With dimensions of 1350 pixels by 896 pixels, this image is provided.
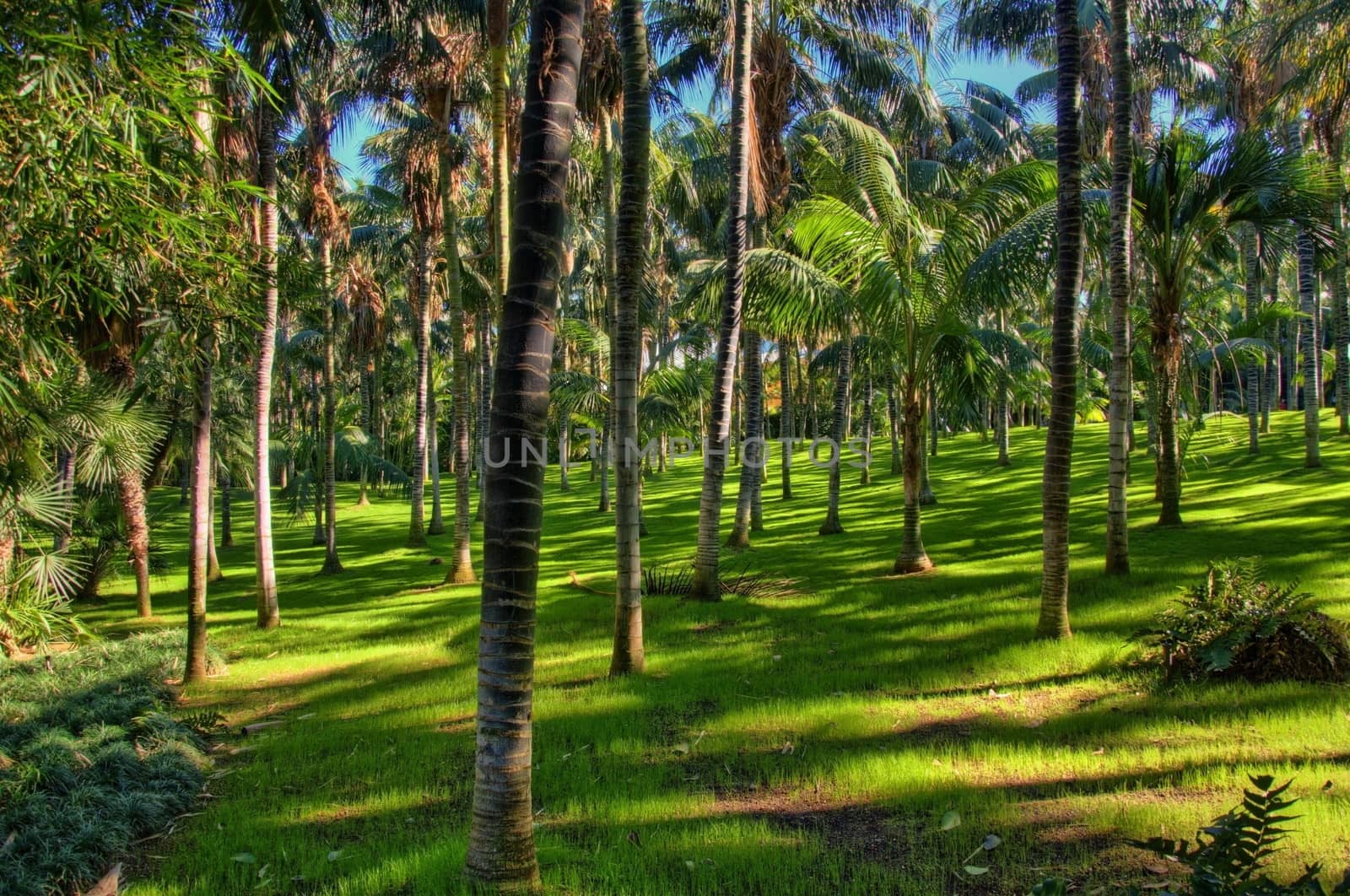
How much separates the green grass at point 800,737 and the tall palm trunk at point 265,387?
2.43 feet

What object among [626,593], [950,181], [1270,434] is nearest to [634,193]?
[626,593]

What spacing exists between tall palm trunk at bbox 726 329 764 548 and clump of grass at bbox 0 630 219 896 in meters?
10.8

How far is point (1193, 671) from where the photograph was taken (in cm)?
731

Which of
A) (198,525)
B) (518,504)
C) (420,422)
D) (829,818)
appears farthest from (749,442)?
(518,504)

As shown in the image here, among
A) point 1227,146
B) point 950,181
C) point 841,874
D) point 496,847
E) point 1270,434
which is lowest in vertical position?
point 841,874

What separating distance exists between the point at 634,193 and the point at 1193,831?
6775 millimetres

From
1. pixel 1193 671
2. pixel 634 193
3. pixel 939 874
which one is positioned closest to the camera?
pixel 939 874

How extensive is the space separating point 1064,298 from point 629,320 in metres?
4.47

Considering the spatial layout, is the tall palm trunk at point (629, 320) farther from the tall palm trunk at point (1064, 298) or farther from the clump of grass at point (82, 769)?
the tall palm trunk at point (1064, 298)

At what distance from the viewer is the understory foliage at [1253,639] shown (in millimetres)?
7043

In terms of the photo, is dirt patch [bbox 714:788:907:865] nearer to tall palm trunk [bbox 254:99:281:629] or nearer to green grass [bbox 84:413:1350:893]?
green grass [bbox 84:413:1350:893]

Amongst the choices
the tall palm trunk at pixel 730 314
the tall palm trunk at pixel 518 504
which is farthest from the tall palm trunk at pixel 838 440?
the tall palm trunk at pixel 518 504

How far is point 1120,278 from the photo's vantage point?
1070 cm

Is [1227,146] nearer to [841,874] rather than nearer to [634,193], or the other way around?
[634,193]
